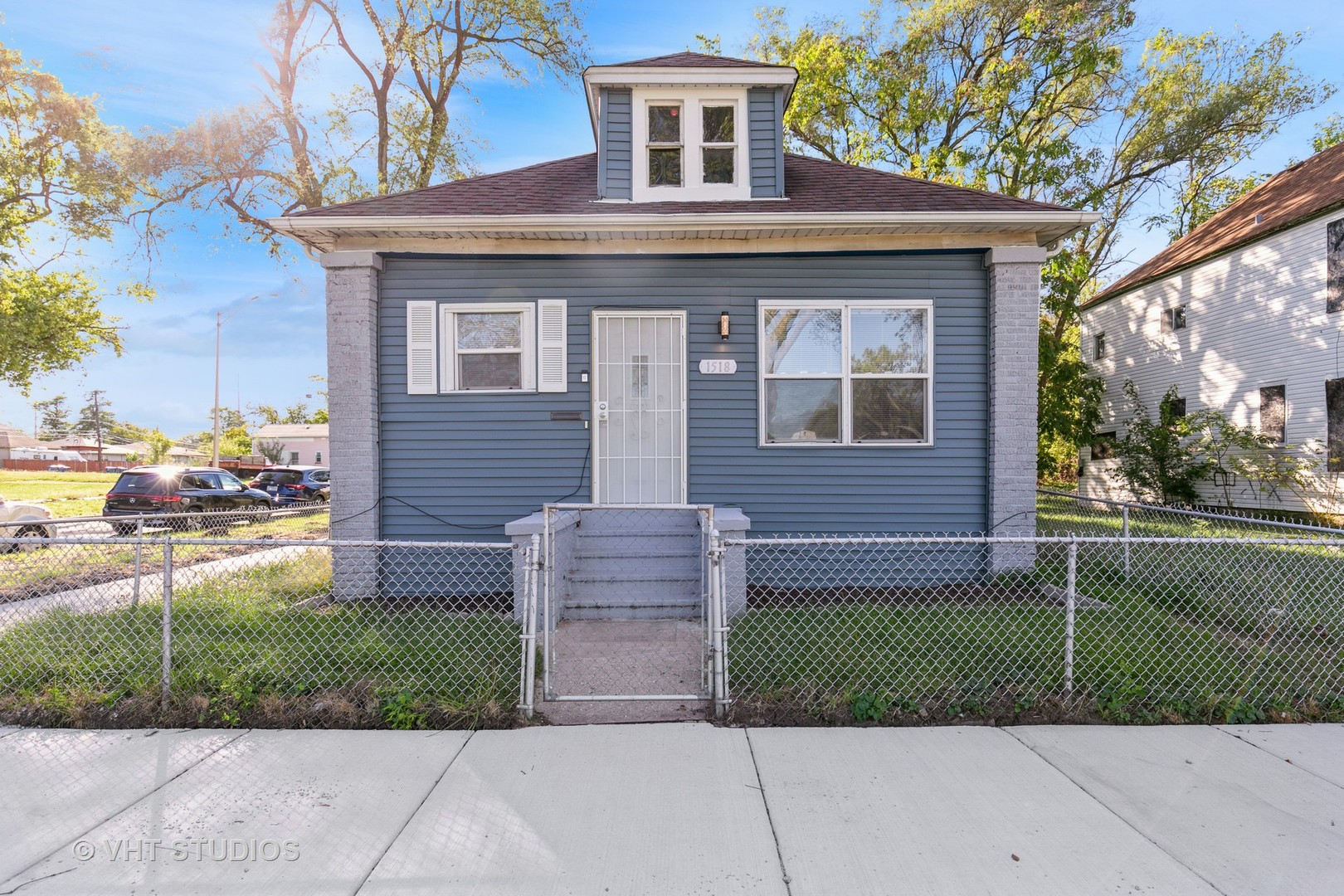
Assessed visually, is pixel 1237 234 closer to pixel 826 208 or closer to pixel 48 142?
pixel 826 208

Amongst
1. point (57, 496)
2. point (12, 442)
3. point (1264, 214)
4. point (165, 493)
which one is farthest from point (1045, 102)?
point (12, 442)

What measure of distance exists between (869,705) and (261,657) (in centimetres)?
384

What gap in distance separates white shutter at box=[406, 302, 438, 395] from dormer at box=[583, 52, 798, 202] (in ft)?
7.83

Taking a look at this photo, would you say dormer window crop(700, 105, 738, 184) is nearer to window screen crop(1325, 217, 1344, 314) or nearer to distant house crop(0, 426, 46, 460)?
window screen crop(1325, 217, 1344, 314)

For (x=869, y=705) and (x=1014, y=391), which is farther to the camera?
(x=1014, y=391)

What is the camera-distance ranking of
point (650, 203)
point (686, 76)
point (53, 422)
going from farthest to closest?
point (53, 422) → point (686, 76) → point (650, 203)

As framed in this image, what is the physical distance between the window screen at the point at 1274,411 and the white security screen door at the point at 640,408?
1295 centimetres

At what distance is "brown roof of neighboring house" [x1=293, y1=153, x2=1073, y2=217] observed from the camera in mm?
6629

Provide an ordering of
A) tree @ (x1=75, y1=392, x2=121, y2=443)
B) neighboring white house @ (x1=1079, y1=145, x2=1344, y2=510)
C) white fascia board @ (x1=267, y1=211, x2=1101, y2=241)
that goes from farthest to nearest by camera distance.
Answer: tree @ (x1=75, y1=392, x2=121, y2=443)
neighboring white house @ (x1=1079, y1=145, x2=1344, y2=510)
white fascia board @ (x1=267, y1=211, x2=1101, y2=241)

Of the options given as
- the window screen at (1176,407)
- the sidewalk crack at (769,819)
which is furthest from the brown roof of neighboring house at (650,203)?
the window screen at (1176,407)

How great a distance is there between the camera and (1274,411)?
1267cm

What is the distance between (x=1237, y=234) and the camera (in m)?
13.5

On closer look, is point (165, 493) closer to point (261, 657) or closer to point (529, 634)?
point (261, 657)

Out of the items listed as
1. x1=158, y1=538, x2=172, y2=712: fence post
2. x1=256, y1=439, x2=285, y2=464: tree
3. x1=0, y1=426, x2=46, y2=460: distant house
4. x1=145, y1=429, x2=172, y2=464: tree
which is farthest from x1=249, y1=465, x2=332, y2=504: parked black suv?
x1=0, y1=426, x2=46, y2=460: distant house
